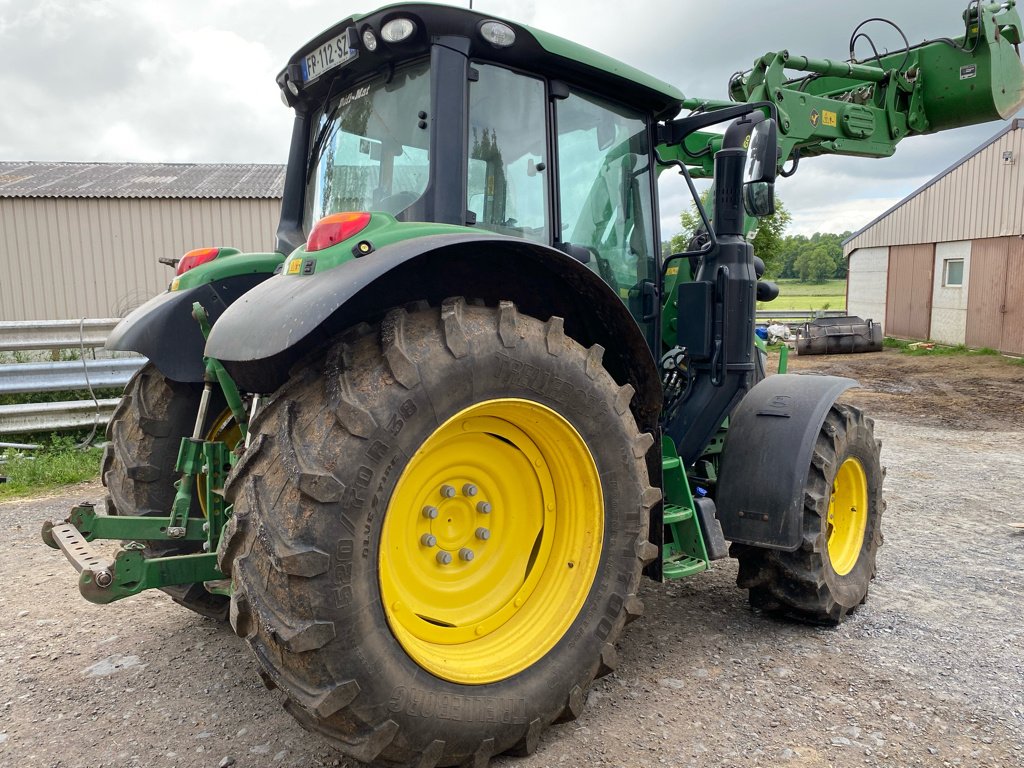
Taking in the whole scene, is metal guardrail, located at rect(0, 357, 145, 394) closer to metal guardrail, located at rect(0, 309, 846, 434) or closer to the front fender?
metal guardrail, located at rect(0, 309, 846, 434)

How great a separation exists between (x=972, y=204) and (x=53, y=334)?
20.0 m

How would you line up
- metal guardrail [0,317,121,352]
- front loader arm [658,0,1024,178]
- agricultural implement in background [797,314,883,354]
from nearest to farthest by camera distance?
front loader arm [658,0,1024,178] < metal guardrail [0,317,121,352] < agricultural implement in background [797,314,883,354]

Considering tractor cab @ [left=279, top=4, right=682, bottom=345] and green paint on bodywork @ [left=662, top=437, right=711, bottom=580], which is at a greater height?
tractor cab @ [left=279, top=4, right=682, bottom=345]

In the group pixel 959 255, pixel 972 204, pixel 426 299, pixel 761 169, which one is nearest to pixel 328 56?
pixel 426 299


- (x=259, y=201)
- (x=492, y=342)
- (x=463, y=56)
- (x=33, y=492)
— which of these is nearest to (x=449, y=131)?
(x=463, y=56)

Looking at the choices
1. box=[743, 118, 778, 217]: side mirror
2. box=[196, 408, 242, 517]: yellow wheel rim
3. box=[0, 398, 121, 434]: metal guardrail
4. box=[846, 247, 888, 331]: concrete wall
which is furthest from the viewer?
box=[846, 247, 888, 331]: concrete wall

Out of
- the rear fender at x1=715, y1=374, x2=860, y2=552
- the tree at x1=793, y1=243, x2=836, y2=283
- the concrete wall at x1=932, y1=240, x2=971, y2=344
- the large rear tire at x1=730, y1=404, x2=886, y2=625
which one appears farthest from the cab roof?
the tree at x1=793, y1=243, x2=836, y2=283

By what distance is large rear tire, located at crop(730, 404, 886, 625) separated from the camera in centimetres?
357

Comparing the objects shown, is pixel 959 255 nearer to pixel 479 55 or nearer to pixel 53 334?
pixel 53 334

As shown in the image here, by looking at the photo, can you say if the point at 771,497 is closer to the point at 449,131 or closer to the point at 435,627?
the point at 435,627

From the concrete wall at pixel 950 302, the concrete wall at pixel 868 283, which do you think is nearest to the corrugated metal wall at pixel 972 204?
the concrete wall at pixel 950 302

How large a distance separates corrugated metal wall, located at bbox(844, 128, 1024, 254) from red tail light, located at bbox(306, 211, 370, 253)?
19.2 m

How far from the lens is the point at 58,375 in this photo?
6973 millimetres

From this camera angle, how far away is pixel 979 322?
1848 centimetres
